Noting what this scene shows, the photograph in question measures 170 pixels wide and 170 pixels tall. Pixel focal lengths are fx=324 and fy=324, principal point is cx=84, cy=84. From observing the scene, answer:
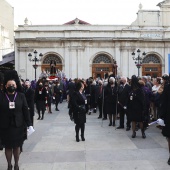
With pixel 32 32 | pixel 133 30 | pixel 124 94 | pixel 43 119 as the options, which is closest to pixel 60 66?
pixel 32 32

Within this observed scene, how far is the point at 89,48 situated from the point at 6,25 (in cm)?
2781

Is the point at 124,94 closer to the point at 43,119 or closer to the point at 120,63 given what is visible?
the point at 43,119

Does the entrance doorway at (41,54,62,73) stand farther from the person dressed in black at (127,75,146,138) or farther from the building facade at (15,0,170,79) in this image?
the person dressed in black at (127,75,146,138)

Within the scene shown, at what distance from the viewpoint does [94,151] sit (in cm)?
862

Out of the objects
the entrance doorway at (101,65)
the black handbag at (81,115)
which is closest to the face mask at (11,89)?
A: the black handbag at (81,115)

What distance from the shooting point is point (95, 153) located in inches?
330

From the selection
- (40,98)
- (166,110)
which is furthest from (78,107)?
(40,98)

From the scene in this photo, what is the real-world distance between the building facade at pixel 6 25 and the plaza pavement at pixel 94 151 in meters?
47.4

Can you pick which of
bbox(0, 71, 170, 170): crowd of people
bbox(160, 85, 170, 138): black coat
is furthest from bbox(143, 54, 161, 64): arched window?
bbox(160, 85, 170, 138): black coat

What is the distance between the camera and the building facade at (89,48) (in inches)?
1599

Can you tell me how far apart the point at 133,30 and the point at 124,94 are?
30.2 m

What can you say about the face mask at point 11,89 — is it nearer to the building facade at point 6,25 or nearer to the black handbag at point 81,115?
the black handbag at point 81,115

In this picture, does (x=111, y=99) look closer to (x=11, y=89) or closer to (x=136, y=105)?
(x=136, y=105)

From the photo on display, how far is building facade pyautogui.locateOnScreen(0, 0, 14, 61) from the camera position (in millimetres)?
57562
